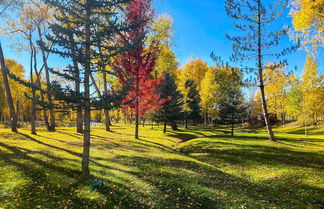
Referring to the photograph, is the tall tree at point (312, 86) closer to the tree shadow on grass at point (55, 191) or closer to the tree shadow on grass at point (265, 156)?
the tree shadow on grass at point (265, 156)

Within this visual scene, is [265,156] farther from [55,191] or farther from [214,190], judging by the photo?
[55,191]

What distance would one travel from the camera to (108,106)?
7051mm

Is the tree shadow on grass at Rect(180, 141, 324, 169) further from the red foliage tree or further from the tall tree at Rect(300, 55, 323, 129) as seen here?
the tall tree at Rect(300, 55, 323, 129)

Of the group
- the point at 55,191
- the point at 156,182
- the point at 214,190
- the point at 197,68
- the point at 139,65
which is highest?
the point at 197,68

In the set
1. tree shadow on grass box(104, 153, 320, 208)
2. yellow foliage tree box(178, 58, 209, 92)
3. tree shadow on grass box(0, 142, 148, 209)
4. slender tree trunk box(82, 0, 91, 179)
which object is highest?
yellow foliage tree box(178, 58, 209, 92)

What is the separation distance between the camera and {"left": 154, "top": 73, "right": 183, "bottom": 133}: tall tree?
24.8 metres

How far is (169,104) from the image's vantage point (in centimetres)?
2497

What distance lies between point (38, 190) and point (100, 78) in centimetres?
3329

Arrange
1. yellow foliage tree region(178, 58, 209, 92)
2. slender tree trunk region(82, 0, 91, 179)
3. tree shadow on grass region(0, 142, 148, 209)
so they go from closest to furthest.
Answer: tree shadow on grass region(0, 142, 148, 209)
slender tree trunk region(82, 0, 91, 179)
yellow foliage tree region(178, 58, 209, 92)

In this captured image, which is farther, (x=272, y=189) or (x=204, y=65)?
(x=204, y=65)

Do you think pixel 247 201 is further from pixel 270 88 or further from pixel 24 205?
pixel 270 88

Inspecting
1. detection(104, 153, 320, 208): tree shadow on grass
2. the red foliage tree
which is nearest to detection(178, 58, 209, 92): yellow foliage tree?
the red foliage tree

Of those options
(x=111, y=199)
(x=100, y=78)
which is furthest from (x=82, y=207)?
(x=100, y=78)

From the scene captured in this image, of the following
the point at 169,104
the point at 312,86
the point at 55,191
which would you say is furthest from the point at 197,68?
Result: the point at 55,191
